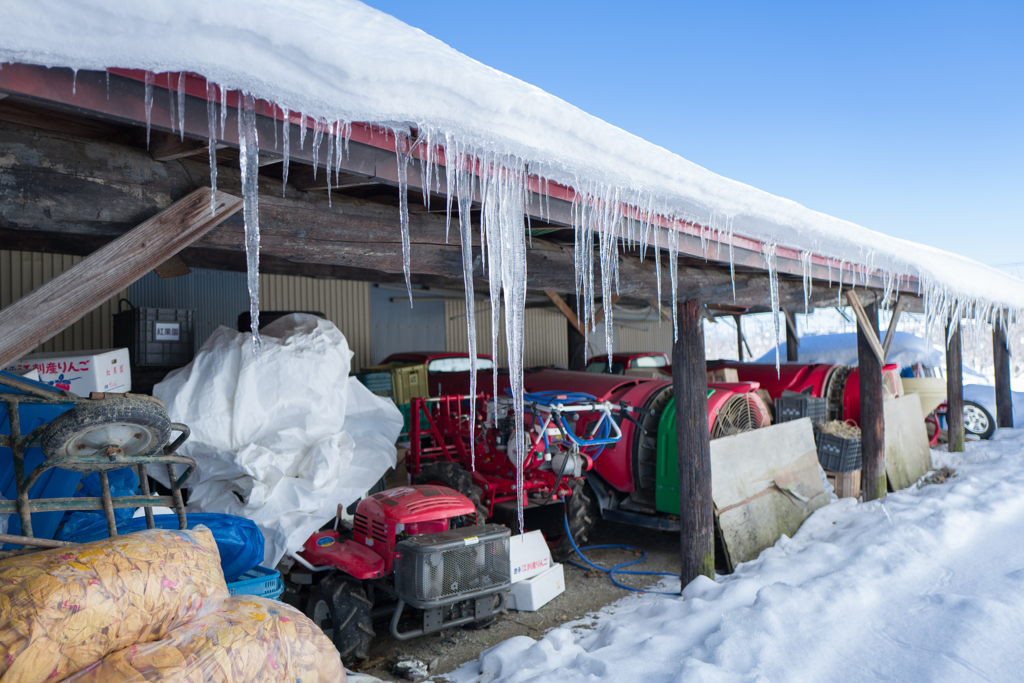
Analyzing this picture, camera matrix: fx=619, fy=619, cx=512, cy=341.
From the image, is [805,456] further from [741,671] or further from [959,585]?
[741,671]

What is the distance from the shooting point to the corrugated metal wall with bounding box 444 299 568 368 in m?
13.5

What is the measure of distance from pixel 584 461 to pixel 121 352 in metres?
3.61

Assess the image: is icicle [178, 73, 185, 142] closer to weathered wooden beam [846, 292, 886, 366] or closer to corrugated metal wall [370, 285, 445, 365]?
weathered wooden beam [846, 292, 886, 366]

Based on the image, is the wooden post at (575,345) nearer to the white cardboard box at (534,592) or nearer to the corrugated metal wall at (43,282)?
the white cardboard box at (534,592)

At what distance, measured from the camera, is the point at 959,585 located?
414cm

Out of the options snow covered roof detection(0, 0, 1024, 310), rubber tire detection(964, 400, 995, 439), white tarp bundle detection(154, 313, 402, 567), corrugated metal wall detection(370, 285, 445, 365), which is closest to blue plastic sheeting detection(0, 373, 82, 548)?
white tarp bundle detection(154, 313, 402, 567)

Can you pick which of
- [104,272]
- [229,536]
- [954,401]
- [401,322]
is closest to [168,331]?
[229,536]

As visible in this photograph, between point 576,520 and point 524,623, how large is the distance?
1258 millimetres

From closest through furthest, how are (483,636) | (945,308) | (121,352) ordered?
1. (483,636)
2. (121,352)
3. (945,308)

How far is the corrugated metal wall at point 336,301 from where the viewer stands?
10727 millimetres

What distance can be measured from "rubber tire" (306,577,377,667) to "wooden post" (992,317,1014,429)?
12.1 meters

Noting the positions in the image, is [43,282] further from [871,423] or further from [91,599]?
[871,423]

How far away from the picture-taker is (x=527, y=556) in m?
4.55

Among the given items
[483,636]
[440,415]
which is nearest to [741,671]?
[483,636]
